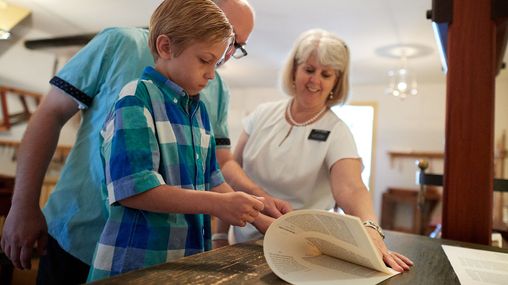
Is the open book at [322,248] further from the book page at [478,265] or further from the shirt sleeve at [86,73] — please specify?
the shirt sleeve at [86,73]

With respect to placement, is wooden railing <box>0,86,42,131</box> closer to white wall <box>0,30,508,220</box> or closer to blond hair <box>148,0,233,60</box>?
blond hair <box>148,0,233,60</box>

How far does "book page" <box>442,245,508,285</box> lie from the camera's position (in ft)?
1.95

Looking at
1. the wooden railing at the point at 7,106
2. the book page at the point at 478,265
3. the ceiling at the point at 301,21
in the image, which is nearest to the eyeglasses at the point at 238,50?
the book page at the point at 478,265

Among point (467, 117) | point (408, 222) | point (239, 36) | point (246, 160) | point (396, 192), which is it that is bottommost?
point (408, 222)

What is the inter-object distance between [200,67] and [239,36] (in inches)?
13.3

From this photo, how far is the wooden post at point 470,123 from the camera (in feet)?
3.18

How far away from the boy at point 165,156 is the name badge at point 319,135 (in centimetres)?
56

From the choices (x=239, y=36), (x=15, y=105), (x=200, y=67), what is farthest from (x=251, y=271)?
(x=15, y=105)

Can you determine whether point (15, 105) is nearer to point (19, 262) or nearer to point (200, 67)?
point (19, 262)

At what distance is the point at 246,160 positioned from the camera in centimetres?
131

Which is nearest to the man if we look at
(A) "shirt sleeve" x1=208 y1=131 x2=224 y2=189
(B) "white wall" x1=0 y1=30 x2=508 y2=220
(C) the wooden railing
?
(A) "shirt sleeve" x1=208 y1=131 x2=224 y2=189

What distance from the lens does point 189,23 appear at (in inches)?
24.7

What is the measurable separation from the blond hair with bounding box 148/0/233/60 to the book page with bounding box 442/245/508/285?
542mm

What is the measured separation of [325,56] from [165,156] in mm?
752
